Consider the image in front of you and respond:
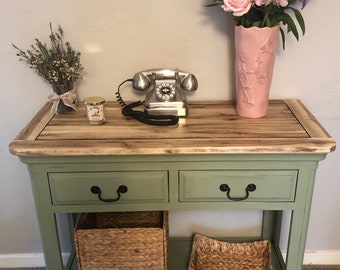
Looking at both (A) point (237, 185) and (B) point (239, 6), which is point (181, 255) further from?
(B) point (239, 6)

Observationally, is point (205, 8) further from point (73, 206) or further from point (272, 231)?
point (272, 231)

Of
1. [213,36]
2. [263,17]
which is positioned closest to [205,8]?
[213,36]

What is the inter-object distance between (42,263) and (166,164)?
3.52 ft

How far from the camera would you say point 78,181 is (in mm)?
1327

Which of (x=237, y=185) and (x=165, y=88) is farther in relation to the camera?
(x=165, y=88)

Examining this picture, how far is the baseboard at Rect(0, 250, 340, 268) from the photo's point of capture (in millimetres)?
1964

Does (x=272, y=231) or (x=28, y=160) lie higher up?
(x=28, y=160)

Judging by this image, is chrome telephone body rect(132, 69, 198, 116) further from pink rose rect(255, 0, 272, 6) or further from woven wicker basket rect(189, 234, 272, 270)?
woven wicker basket rect(189, 234, 272, 270)

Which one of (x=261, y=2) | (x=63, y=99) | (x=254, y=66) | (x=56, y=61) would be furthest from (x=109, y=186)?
(x=261, y=2)

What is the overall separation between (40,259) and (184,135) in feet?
3.70

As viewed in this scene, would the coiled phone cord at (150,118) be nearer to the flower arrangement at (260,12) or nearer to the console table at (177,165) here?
the console table at (177,165)

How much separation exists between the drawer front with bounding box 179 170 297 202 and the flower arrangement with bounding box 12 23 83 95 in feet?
1.88

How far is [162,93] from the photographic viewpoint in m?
1.50

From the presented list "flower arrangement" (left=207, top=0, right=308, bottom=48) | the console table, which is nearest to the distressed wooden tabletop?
the console table
